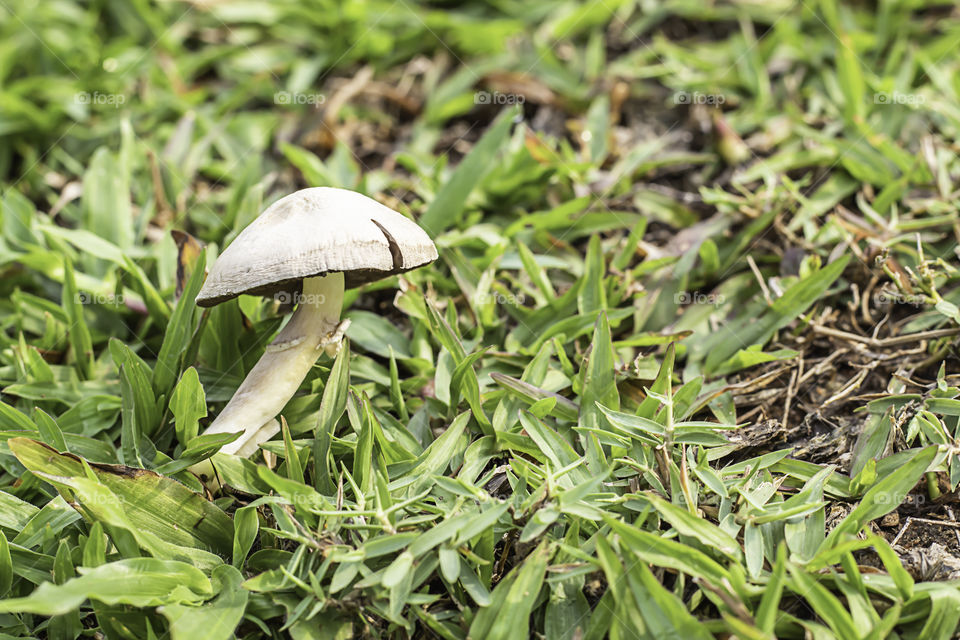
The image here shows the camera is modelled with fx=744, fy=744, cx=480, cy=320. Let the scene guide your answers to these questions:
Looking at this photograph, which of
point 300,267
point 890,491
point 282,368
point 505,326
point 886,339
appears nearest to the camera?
point 300,267

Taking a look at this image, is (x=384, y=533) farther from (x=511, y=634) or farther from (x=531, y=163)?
(x=531, y=163)

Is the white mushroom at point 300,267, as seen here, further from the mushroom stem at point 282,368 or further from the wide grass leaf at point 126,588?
the wide grass leaf at point 126,588

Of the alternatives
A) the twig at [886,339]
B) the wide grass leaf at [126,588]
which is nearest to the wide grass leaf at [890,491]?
the twig at [886,339]

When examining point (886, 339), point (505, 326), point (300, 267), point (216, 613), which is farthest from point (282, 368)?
point (886, 339)

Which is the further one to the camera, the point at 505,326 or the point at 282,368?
the point at 505,326

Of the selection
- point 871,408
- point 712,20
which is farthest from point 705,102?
point 871,408

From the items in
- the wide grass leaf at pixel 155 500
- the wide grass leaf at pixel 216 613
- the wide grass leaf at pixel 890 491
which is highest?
the wide grass leaf at pixel 155 500

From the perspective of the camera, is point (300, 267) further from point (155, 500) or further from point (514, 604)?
point (514, 604)
